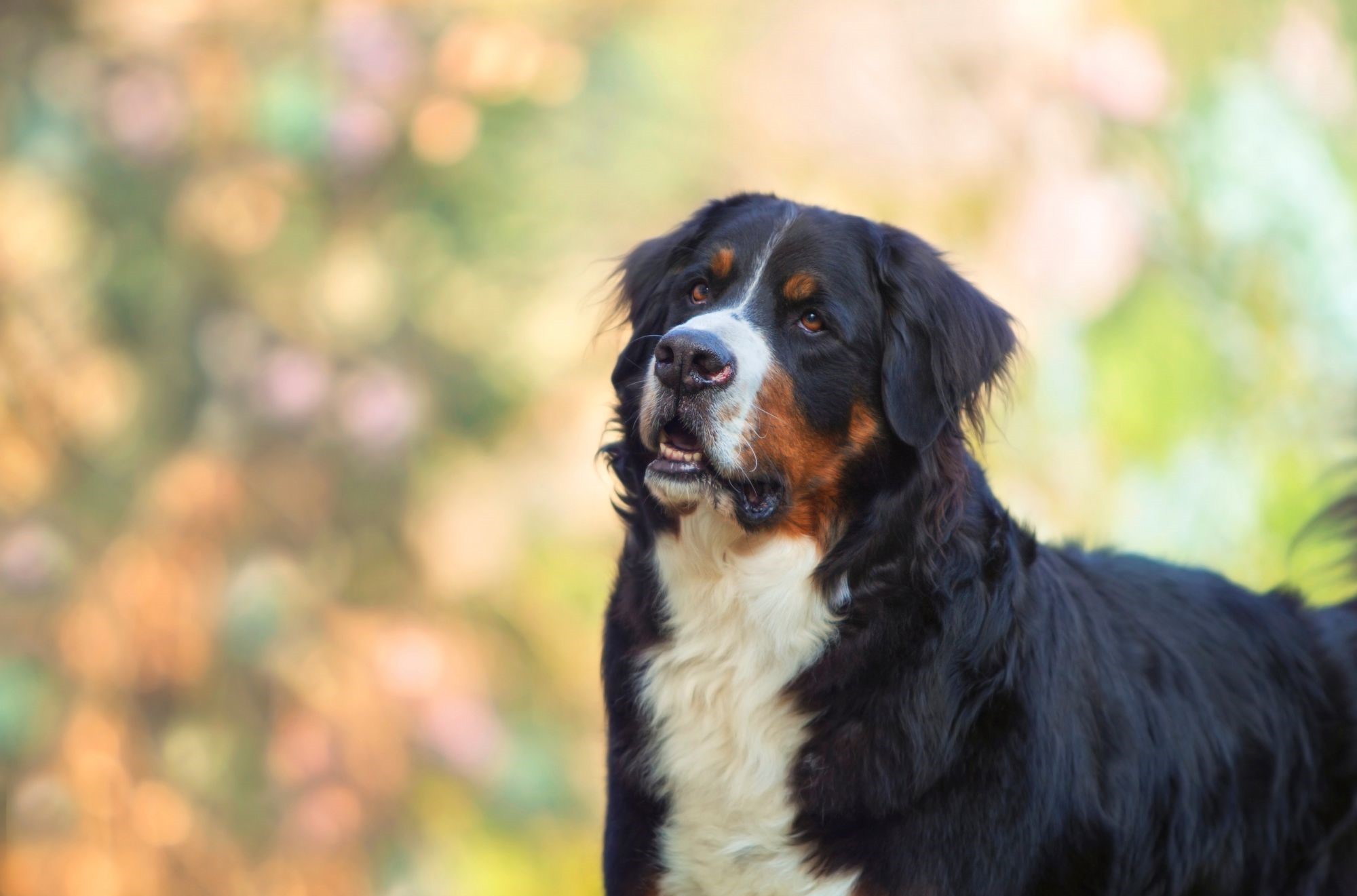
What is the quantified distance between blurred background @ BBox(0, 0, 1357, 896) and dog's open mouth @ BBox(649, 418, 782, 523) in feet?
9.80

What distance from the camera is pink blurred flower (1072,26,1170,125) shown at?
608 centimetres

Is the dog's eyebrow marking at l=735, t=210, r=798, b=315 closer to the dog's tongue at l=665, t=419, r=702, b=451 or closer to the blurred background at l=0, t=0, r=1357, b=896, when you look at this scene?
the dog's tongue at l=665, t=419, r=702, b=451

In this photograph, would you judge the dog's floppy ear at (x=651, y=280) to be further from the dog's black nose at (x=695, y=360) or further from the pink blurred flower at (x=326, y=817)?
the pink blurred flower at (x=326, y=817)

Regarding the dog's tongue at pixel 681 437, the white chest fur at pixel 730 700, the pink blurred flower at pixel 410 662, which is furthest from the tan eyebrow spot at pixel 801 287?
the pink blurred flower at pixel 410 662

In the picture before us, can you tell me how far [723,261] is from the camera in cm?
302

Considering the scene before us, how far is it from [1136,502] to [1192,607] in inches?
112

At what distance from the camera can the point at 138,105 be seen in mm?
5777

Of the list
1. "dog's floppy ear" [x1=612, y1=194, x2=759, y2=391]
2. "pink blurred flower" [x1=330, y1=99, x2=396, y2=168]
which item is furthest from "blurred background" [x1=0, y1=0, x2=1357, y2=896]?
"dog's floppy ear" [x1=612, y1=194, x2=759, y2=391]

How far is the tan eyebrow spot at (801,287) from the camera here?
9.61ft

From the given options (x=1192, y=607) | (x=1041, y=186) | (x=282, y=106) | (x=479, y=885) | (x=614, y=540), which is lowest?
(x=1192, y=607)

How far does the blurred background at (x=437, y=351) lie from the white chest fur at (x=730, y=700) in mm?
2915

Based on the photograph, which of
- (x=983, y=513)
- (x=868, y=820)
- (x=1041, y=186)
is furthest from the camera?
(x=1041, y=186)

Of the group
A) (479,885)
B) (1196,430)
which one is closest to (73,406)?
(479,885)

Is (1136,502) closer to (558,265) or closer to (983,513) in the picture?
(558,265)
